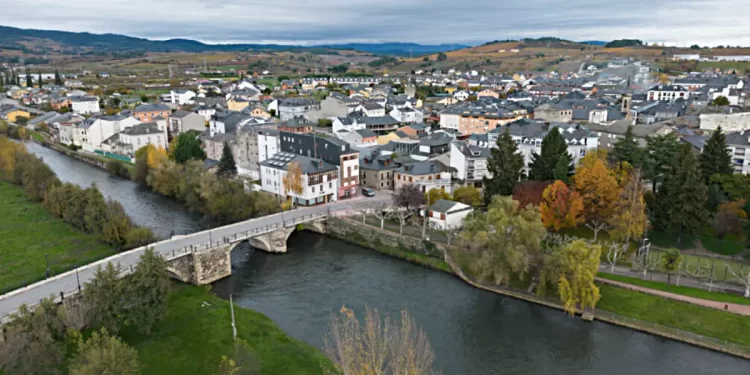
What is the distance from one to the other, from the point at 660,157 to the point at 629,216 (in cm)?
999

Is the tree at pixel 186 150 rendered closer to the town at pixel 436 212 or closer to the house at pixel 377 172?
the town at pixel 436 212

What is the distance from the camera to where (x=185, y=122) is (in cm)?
8125

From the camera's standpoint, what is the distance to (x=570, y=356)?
2630 centimetres

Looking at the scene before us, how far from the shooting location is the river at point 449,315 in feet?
84.1

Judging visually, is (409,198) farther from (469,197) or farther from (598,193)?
(598,193)

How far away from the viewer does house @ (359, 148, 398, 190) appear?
2083 inches

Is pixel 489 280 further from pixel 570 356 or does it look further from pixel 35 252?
pixel 35 252

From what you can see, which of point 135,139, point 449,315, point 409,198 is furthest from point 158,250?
point 135,139

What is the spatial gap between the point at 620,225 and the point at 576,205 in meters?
3.33

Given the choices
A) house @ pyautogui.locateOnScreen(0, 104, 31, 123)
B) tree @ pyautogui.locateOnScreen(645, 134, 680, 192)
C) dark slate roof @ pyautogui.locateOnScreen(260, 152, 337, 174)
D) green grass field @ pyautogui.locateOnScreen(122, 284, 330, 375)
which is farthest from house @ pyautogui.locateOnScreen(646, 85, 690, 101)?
house @ pyautogui.locateOnScreen(0, 104, 31, 123)

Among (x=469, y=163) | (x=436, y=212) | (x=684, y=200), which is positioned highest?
(x=684, y=200)

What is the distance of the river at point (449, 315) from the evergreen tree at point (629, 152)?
60.1 ft

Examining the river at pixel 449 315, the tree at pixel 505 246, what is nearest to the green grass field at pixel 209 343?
the river at pixel 449 315

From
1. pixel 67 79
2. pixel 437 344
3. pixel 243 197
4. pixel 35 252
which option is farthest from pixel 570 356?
pixel 67 79
